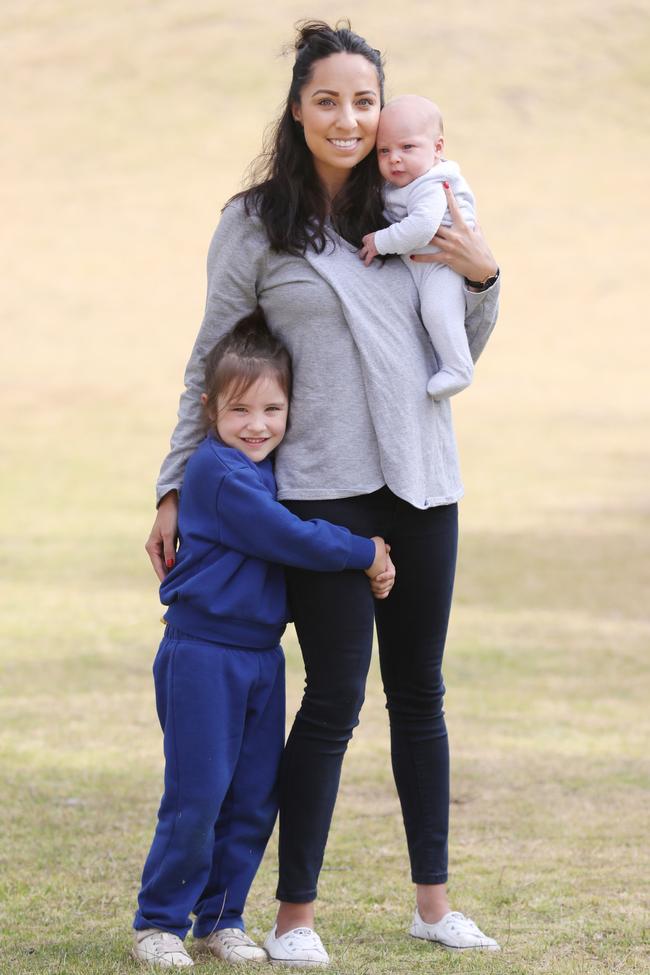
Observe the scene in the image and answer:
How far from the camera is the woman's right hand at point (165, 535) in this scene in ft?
10.2

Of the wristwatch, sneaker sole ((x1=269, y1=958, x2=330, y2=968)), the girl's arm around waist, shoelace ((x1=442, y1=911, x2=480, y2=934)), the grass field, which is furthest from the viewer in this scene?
the grass field

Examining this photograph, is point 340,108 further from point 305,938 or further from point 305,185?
point 305,938

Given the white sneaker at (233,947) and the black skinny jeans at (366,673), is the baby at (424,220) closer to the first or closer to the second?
the black skinny jeans at (366,673)

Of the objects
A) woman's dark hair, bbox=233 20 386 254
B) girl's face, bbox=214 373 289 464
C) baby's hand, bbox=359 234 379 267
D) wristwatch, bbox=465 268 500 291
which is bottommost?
girl's face, bbox=214 373 289 464

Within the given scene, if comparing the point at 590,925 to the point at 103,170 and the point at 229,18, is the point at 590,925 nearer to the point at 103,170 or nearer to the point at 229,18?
the point at 103,170

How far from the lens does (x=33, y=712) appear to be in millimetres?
6223

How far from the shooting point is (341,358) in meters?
2.97

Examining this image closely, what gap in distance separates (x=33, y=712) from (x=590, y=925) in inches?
133

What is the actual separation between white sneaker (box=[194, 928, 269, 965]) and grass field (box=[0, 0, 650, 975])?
0.06 metres

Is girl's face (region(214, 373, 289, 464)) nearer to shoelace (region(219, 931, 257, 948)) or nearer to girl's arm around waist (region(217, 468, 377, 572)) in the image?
girl's arm around waist (region(217, 468, 377, 572))

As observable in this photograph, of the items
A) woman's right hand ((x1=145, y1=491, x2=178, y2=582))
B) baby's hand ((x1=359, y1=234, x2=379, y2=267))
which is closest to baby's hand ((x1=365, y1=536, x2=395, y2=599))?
woman's right hand ((x1=145, y1=491, x2=178, y2=582))

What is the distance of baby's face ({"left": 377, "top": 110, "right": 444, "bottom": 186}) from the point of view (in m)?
2.99

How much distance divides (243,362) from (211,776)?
826 mm

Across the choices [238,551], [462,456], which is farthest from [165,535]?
[462,456]
